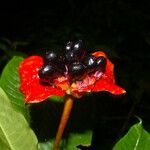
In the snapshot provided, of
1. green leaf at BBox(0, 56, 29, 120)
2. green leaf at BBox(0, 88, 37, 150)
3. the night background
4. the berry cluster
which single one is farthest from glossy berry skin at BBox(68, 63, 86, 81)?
the night background

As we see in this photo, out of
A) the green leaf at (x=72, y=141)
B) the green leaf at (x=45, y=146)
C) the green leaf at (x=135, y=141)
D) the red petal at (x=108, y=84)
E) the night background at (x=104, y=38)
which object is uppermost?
the red petal at (x=108, y=84)

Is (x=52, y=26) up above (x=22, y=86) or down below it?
below

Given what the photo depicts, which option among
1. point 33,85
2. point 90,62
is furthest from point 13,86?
point 90,62

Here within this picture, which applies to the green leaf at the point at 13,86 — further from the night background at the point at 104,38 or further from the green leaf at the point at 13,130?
the night background at the point at 104,38

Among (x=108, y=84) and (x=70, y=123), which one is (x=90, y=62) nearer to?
(x=108, y=84)

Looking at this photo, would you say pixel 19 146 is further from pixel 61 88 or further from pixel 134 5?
pixel 134 5

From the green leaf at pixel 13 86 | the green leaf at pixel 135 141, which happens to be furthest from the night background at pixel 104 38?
the green leaf at pixel 135 141

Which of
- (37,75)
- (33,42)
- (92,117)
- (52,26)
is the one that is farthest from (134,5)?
(37,75)

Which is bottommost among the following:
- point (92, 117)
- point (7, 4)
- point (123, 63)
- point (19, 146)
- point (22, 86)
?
point (7, 4)
